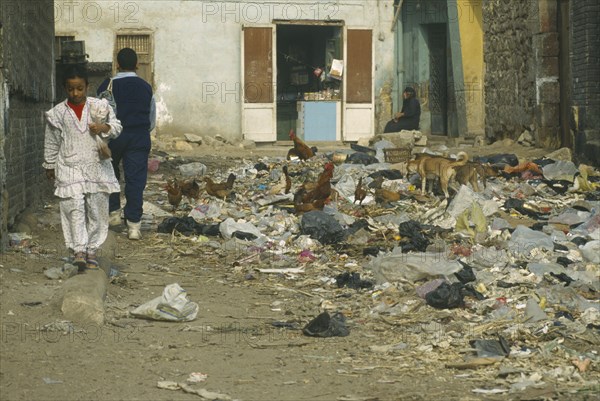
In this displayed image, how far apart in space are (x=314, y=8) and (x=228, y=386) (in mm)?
20318

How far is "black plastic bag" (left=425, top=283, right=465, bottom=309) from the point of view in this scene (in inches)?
282

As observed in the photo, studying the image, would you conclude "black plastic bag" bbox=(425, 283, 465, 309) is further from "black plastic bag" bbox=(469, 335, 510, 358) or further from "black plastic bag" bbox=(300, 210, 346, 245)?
"black plastic bag" bbox=(300, 210, 346, 245)

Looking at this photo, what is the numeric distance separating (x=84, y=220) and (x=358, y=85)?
1830 cm

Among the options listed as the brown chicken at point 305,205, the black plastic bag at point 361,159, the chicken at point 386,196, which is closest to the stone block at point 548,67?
the black plastic bag at point 361,159

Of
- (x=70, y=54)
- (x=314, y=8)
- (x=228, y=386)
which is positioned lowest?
A: (x=228, y=386)

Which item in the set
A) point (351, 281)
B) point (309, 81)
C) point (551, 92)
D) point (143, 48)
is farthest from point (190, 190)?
point (309, 81)

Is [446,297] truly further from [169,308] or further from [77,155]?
[77,155]

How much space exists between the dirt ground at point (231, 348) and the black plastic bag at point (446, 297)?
8cm

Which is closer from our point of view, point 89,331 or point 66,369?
point 66,369

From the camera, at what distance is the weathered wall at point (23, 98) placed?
27.9ft

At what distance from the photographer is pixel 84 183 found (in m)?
7.34

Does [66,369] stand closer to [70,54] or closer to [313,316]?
[313,316]

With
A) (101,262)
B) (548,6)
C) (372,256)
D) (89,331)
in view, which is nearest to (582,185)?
(372,256)

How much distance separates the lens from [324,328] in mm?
6465
